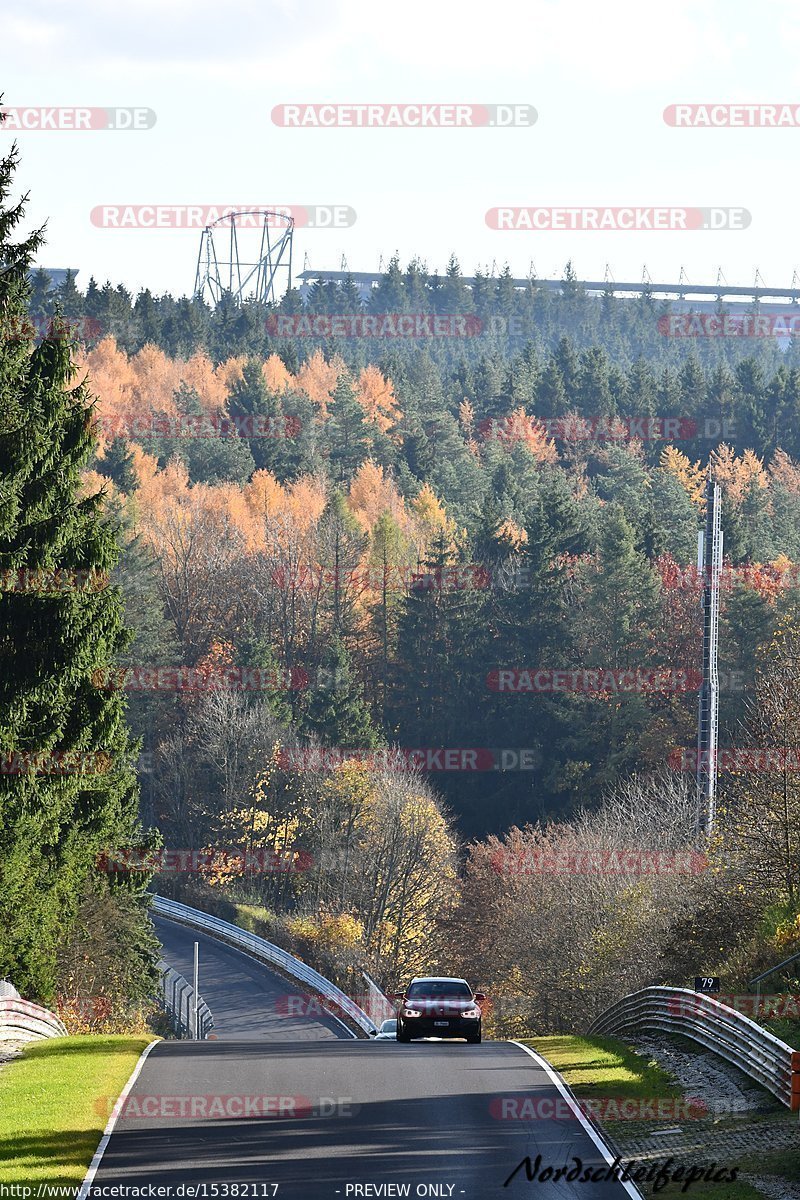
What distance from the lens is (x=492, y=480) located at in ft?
370

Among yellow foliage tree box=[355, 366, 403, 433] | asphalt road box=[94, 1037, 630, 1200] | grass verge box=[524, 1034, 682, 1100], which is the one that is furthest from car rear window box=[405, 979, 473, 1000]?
yellow foliage tree box=[355, 366, 403, 433]

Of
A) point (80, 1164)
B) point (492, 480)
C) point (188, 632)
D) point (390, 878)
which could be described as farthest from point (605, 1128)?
point (492, 480)

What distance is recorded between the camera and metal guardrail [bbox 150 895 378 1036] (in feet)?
183

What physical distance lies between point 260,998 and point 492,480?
60475 millimetres

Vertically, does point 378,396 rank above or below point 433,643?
above

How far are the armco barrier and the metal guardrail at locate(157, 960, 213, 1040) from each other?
23.9 meters

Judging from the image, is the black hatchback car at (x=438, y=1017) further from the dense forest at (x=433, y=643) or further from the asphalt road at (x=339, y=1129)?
the dense forest at (x=433, y=643)

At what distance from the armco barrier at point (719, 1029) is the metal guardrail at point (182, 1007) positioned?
23946 mm

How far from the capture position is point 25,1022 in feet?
90.1

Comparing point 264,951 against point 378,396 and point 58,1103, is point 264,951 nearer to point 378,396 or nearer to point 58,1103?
point 58,1103

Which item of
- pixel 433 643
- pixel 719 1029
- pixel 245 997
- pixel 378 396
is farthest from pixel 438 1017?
pixel 378 396

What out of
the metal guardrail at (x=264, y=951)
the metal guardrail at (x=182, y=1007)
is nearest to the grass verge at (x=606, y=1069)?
the metal guardrail at (x=264, y=951)

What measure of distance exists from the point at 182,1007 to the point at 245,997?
11.7ft

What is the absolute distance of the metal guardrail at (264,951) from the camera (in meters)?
55.8
